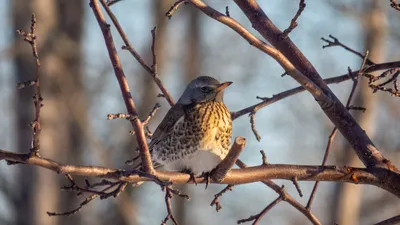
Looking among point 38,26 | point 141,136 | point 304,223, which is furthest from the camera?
point 304,223

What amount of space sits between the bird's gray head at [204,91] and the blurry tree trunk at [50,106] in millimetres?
4418

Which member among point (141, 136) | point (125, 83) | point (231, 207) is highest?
point (231, 207)

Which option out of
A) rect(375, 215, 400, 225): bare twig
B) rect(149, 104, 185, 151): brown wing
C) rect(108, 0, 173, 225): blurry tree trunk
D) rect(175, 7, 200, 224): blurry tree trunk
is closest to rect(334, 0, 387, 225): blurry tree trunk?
rect(108, 0, 173, 225): blurry tree trunk

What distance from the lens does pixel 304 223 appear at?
17.5 meters

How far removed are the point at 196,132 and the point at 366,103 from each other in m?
6.08

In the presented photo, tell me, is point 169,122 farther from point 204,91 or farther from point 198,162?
point 198,162

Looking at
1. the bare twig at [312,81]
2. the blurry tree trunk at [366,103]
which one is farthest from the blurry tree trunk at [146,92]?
the bare twig at [312,81]

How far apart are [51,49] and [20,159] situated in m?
6.90

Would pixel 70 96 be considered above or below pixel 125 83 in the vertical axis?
above

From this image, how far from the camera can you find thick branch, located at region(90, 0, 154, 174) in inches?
99.0

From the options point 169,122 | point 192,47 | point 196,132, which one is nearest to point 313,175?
point 196,132

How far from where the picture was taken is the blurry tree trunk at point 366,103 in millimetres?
9656

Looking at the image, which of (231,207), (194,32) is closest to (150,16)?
(194,32)

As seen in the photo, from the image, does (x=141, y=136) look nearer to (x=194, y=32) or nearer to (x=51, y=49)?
(x=51, y=49)
